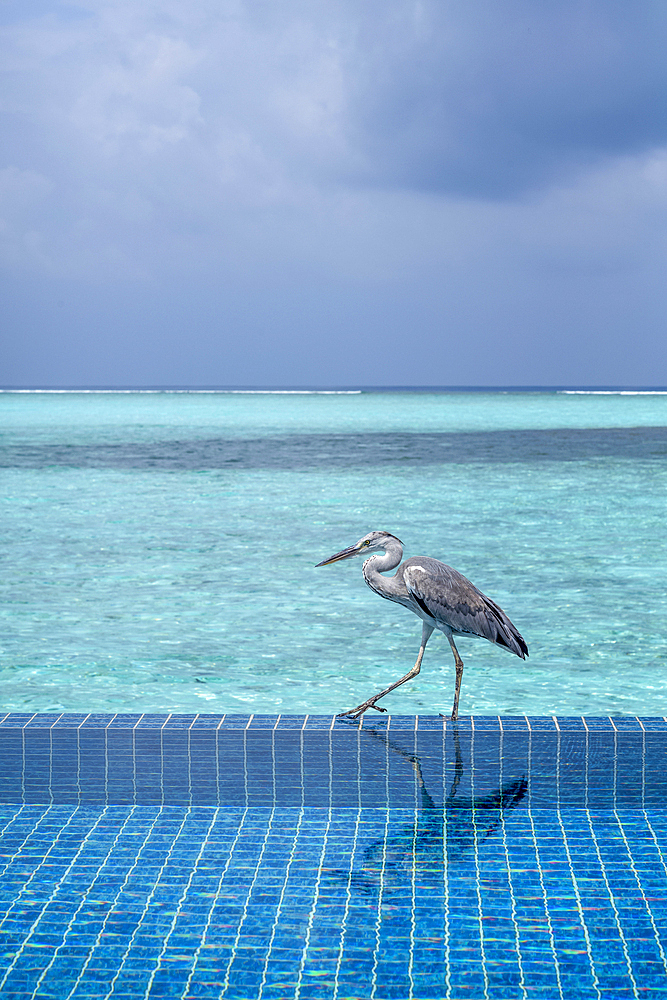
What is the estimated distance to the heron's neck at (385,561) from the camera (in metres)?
3.90

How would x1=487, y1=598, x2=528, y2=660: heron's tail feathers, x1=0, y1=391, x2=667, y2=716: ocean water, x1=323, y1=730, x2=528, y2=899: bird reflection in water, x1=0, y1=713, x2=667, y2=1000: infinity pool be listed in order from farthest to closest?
x1=0, y1=391, x2=667, y2=716: ocean water, x1=487, y1=598, x2=528, y2=660: heron's tail feathers, x1=323, y1=730, x2=528, y2=899: bird reflection in water, x1=0, y1=713, x2=667, y2=1000: infinity pool

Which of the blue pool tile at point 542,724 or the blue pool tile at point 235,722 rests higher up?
the blue pool tile at point 542,724

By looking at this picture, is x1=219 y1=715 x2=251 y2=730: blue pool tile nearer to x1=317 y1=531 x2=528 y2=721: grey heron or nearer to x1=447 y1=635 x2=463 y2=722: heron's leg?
x1=317 y1=531 x2=528 y2=721: grey heron

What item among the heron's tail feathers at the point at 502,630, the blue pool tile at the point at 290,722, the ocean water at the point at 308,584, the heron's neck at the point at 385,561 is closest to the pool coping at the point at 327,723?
the blue pool tile at the point at 290,722

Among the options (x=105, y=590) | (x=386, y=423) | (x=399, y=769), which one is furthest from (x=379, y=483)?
(x=386, y=423)

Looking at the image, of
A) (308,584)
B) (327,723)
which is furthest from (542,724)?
(308,584)

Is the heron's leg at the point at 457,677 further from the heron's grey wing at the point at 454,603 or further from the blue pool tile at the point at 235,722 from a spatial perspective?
the blue pool tile at the point at 235,722

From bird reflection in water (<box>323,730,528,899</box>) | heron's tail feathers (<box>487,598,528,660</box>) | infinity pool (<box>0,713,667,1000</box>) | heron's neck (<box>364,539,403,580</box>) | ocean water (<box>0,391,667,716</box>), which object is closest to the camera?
infinity pool (<box>0,713,667,1000</box>)

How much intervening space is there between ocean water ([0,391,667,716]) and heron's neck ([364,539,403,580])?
3.53 ft

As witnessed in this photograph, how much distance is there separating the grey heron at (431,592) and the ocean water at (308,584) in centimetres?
94

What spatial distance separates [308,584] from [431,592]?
3.92 metres

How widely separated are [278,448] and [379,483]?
821 cm

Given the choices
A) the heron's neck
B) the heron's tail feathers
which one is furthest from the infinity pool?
the heron's neck

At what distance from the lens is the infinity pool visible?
113 inches
